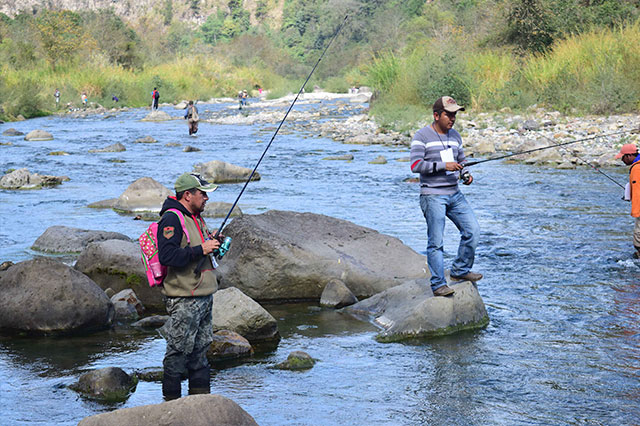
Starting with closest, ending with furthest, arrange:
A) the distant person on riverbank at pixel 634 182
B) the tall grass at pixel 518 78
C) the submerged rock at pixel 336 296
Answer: the submerged rock at pixel 336 296 → the distant person on riverbank at pixel 634 182 → the tall grass at pixel 518 78

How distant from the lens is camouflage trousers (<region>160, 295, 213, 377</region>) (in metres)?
4.65

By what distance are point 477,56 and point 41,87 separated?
2297 cm

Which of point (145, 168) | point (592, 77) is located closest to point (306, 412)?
point (145, 168)

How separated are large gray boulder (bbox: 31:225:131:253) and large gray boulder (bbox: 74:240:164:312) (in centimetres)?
156

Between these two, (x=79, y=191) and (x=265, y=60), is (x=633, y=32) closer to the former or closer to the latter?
(x=79, y=191)

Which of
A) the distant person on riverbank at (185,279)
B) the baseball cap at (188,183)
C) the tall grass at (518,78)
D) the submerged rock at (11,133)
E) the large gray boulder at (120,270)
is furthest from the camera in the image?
the submerged rock at (11,133)

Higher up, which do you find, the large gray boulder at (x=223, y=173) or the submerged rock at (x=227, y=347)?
the submerged rock at (x=227, y=347)

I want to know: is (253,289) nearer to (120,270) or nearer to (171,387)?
(120,270)

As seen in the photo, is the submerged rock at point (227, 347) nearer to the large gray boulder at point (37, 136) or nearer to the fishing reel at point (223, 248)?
the fishing reel at point (223, 248)

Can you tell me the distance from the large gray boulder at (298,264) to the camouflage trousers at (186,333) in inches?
112

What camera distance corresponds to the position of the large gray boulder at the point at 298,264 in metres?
7.72

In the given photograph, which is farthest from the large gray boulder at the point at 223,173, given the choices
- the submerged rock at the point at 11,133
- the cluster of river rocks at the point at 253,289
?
the submerged rock at the point at 11,133

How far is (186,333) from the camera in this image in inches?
185

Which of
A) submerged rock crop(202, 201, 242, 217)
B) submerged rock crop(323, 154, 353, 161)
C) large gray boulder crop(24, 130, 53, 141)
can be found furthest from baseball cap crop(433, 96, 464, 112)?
large gray boulder crop(24, 130, 53, 141)
